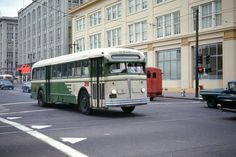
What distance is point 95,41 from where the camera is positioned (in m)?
62.8

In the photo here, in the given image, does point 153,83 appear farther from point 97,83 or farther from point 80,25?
point 80,25

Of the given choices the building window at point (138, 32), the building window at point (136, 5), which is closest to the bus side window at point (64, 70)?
the building window at point (138, 32)

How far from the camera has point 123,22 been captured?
53.8 m

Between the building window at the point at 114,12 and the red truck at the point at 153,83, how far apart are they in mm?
25659

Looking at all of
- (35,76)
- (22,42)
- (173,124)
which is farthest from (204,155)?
(22,42)

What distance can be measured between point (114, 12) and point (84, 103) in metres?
40.1

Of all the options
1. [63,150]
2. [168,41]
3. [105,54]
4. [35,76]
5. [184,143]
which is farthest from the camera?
[168,41]

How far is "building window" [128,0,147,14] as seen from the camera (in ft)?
163

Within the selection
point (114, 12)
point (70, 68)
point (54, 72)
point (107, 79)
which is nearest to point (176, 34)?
point (114, 12)

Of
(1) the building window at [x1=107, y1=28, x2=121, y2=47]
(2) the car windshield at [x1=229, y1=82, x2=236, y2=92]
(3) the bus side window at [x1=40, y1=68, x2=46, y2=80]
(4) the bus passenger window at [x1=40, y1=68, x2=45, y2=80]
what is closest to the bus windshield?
(2) the car windshield at [x1=229, y1=82, x2=236, y2=92]

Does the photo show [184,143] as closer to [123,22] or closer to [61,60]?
[61,60]

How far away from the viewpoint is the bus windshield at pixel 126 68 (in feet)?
54.7

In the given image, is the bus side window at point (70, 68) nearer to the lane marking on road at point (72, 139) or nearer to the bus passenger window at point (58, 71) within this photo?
the bus passenger window at point (58, 71)

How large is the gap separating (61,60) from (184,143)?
12494 mm
